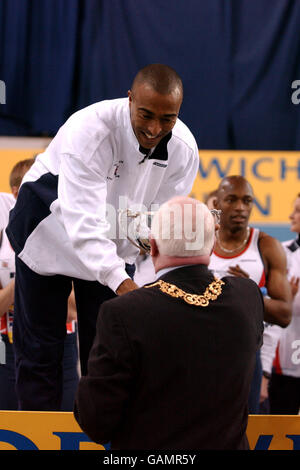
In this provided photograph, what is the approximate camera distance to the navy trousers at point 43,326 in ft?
5.78

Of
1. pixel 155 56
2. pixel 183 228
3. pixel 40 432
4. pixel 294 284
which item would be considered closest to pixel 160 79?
pixel 183 228

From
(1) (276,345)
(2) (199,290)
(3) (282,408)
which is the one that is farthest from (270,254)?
(2) (199,290)

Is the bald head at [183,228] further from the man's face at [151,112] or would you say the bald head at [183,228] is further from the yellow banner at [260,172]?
the yellow banner at [260,172]

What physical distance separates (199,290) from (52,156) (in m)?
0.74

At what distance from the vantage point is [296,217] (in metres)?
3.00

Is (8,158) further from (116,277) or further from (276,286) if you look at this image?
(116,277)

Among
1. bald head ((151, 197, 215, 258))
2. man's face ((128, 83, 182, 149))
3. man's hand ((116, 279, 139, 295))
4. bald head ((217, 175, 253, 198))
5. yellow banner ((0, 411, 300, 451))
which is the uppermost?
man's face ((128, 83, 182, 149))

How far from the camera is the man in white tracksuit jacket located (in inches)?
60.1

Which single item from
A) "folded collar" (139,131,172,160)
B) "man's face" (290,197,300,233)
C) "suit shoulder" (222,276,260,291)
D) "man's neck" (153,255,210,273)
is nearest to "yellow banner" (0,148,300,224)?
"man's face" (290,197,300,233)

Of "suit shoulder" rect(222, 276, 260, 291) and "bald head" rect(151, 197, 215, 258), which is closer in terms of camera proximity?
"bald head" rect(151, 197, 215, 258)

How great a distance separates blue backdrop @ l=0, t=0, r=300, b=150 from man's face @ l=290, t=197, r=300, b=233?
0.32 metres

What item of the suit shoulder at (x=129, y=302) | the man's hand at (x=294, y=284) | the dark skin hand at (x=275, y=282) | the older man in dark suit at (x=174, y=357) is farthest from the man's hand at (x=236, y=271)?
the suit shoulder at (x=129, y=302)

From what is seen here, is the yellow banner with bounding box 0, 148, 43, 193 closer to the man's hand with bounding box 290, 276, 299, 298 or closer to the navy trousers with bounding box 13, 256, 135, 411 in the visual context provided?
the navy trousers with bounding box 13, 256, 135, 411

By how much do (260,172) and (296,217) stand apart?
0.31m
